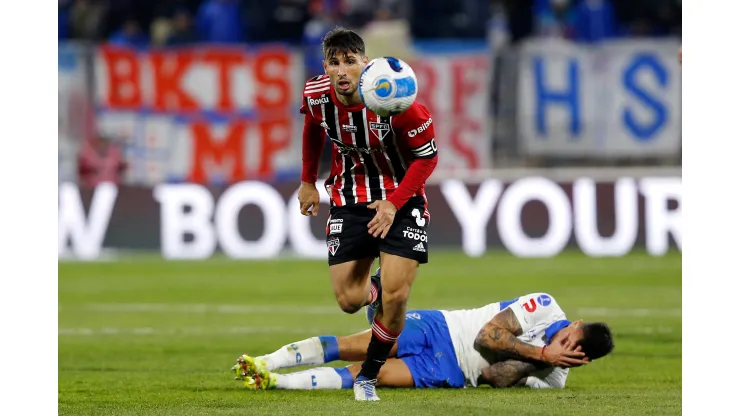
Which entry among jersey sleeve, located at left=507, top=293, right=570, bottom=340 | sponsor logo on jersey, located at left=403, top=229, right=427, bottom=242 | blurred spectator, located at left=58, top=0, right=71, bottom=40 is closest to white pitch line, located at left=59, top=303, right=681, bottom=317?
jersey sleeve, located at left=507, top=293, right=570, bottom=340

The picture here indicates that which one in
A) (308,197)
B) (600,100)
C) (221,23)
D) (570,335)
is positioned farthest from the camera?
(221,23)

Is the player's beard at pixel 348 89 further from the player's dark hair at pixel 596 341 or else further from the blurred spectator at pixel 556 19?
the blurred spectator at pixel 556 19

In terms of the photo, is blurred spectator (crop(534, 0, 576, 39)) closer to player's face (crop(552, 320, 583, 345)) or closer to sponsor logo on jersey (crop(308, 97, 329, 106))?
player's face (crop(552, 320, 583, 345))

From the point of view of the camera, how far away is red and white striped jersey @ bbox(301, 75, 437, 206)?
269 inches

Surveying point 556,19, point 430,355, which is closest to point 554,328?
point 430,355

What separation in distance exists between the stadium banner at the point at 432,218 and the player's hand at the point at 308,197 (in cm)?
1027

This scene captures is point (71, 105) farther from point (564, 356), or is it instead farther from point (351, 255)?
point (564, 356)

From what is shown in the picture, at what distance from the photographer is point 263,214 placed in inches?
725

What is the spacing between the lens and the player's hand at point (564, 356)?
7199 mm

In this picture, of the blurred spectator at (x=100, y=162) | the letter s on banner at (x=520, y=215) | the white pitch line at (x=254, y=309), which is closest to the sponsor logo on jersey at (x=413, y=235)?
the white pitch line at (x=254, y=309)

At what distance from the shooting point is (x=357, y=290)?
7.25 meters

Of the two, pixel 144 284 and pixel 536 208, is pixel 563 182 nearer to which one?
pixel 536 208

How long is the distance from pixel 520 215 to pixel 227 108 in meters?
4.90
